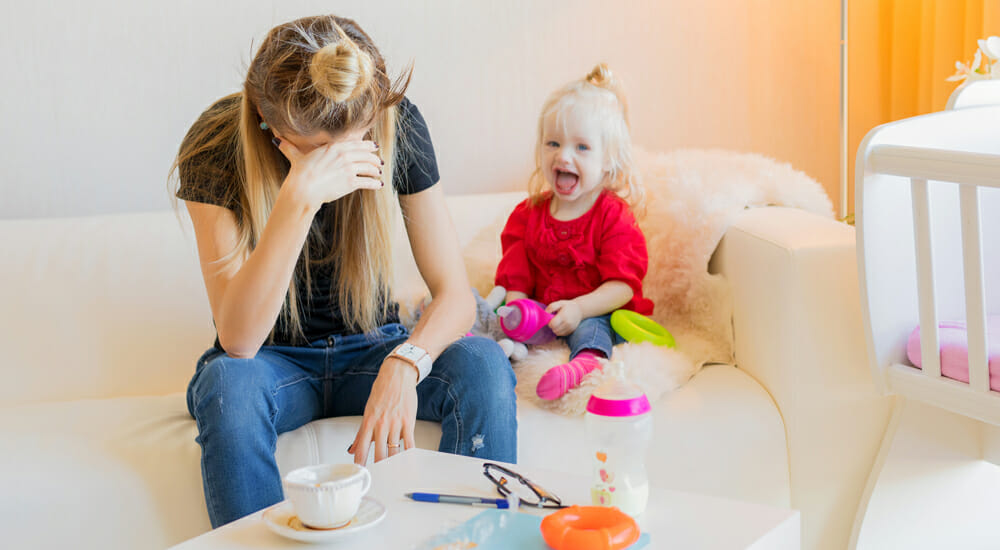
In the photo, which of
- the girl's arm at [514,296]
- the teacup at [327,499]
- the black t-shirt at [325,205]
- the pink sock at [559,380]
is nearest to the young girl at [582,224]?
the girl's arm at [514,296]

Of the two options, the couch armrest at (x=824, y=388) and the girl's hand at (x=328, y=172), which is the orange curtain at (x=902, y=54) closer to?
the couch armrest at (x=824, y=388)

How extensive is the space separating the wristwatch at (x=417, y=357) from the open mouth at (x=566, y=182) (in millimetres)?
596

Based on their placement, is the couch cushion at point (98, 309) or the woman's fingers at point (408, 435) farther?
the couch cushion at point (98, 309)

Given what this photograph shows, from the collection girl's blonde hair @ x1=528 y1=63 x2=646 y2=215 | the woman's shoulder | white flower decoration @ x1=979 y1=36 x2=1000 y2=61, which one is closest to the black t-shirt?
the woman's shoulder

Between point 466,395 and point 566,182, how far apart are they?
63 centimetres

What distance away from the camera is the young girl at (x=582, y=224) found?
170 cm

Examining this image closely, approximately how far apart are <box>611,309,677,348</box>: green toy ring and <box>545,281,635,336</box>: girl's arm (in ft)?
0.09

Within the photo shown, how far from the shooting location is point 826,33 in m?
2.54

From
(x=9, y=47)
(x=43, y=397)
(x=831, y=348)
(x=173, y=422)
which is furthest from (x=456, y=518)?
(x=9, y=47)

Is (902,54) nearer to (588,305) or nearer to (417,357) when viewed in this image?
(588,305)

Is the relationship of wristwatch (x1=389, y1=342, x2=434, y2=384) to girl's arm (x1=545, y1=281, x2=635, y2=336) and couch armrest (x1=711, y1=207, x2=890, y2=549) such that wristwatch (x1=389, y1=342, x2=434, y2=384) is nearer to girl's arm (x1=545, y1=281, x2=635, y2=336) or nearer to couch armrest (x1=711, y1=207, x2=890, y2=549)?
girl's arm (x1=545, y1=281, x2=635, y2=336)

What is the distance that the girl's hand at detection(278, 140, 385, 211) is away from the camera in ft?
3.76

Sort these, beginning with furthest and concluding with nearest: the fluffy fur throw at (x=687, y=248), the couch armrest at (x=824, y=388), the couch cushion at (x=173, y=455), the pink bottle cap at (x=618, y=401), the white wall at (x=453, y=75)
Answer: the white wall at (x=453, y=75)
the fluffy fur throw at (x=687, y=248)
the couch armrest at (x=824, y=388)
the couch cushion at (x=173, y=455)
the pink bottle cap at (x=618, y=401)

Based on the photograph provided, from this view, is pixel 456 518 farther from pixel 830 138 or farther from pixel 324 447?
pixel 830 138
